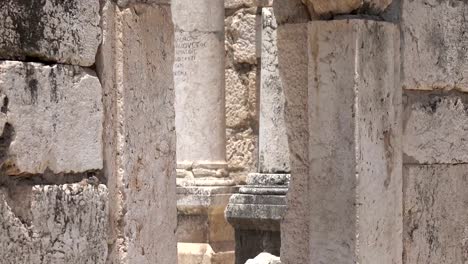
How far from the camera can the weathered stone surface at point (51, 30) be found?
13.9ft

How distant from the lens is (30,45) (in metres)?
4.32

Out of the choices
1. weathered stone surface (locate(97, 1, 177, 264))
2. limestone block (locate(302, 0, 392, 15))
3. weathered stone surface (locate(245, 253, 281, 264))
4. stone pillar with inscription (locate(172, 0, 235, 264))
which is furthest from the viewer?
stone pillar with inscription (locate(172, 0, 235, 264))

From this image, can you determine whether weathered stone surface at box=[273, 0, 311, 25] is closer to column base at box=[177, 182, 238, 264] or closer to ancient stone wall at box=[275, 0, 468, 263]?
ancient stone wall at box=[275, 0, 468, 263]

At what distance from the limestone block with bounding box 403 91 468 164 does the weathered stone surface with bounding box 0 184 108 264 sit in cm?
235

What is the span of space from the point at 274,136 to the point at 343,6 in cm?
367

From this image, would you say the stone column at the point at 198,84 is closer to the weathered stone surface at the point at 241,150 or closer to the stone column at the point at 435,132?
the weathered stone surface at the point at 241,150

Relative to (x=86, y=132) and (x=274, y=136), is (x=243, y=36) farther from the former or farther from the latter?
(x=86, y=132)

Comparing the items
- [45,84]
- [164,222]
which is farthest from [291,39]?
[45,84]

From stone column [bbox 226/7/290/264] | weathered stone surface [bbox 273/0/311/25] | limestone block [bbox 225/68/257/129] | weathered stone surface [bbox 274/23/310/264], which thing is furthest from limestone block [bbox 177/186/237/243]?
weathered stone surface [bbox 273/0/311/25]

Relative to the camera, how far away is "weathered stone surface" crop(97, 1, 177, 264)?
4738 mm

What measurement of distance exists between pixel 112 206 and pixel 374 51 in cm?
195

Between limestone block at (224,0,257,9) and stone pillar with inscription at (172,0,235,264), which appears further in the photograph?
limestone block at (224,0,257,9)

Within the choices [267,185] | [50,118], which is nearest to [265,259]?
[267,185]

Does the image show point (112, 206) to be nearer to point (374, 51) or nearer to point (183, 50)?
point (374, 51)
